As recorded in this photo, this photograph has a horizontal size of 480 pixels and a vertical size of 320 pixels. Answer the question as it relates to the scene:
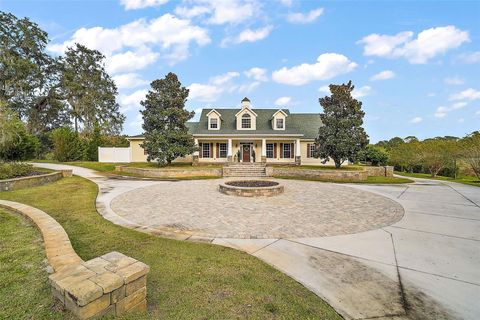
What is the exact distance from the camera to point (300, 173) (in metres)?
17.9

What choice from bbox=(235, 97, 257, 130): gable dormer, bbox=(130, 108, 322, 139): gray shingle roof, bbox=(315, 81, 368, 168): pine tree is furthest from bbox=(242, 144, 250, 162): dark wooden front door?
bbox=(315, 81, 368, 168): pine tree

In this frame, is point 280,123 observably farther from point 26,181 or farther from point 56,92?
point 56,92

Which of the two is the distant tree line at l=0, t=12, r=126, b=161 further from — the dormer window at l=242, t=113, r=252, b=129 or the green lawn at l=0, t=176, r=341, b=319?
the green lawn at l=0, t=176, r=341, b=319

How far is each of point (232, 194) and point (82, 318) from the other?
8.64 metres

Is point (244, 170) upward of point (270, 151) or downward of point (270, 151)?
downward

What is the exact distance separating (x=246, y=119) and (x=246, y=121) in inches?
8.3

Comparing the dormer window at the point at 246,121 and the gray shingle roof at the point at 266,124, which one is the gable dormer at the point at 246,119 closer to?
the dormer window at the point at 246,121

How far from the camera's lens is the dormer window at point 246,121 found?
78.7ft

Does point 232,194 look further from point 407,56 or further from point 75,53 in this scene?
point 75,53

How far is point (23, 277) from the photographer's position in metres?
3.26

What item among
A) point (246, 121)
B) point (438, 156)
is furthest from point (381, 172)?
point (246, 121)

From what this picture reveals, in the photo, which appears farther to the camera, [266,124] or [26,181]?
[266,124]

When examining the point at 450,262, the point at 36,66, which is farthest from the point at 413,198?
the point at 36,66

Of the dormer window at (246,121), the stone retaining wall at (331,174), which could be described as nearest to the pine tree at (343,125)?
the stone retaining wall at (331,174)
